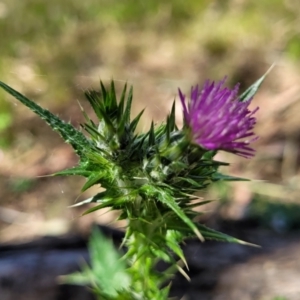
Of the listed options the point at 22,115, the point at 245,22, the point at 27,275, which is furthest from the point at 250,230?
the point at 245,22

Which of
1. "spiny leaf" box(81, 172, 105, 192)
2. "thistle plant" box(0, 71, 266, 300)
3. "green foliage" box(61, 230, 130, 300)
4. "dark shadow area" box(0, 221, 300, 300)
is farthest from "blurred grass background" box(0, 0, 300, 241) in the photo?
"spiny leaf" box(81, 172, 105, 192)

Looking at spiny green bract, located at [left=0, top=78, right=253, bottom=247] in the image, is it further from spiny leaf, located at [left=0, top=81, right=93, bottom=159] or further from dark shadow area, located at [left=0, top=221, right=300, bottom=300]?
dark shadow area, located at [left=0, top=221, right=300, bottom=300]

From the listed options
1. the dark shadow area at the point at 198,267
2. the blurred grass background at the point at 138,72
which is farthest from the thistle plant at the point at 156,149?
the blurred grass background at the point at 138,72

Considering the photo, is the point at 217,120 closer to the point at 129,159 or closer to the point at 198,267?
the point at 129,159

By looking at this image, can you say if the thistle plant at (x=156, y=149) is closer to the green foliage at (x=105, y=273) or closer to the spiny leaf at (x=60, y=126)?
the spiny leaf at (x=60, y=126)

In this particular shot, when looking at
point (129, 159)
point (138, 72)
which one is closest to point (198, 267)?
point (129, 159)

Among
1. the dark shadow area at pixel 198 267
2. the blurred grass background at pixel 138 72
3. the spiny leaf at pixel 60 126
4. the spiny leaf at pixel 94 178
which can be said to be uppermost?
the blurred grass background at pixel 138 72
